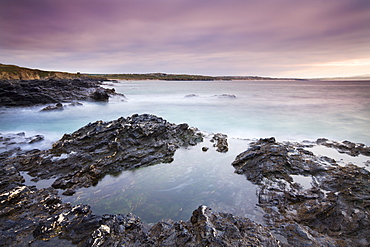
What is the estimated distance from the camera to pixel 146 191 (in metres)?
5.46

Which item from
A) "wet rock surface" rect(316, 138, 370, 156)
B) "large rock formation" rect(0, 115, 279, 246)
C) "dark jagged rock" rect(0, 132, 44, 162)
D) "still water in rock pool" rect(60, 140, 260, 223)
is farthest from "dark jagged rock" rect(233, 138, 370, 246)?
"dark jagged rock" rect(0, 132, 44, 162)

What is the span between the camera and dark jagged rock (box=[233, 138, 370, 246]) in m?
3.50

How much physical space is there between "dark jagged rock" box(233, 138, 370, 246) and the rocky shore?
0.02 m

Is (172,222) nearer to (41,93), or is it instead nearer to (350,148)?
(350,148)

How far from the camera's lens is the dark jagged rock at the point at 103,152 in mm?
6074

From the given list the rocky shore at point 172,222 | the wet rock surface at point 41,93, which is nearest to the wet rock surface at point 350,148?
the rocky shore at point 172,222

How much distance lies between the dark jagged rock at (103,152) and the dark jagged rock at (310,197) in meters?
3.37

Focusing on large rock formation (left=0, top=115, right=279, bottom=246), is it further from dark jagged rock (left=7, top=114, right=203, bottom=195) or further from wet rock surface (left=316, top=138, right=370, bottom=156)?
wet rock surface (left=316, top=138, right=370, bottom=156)

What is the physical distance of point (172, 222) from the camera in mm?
4082

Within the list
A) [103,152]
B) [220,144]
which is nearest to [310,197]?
[220,144]

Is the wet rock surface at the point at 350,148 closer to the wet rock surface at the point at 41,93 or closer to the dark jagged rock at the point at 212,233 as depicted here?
the dark jagged rock at the point at 212,233

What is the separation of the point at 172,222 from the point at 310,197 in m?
3.44

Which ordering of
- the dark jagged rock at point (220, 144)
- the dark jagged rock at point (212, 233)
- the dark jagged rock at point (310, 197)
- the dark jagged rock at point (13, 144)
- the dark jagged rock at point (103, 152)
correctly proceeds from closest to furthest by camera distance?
the dark jagged rock at point (212, 233)
the dark jagged rock at point (310, 197)
the dark jagged rock at point (103, 152)
the dark jagged rock at point (13, 144)
the dark jagged rock at point (220, 144)

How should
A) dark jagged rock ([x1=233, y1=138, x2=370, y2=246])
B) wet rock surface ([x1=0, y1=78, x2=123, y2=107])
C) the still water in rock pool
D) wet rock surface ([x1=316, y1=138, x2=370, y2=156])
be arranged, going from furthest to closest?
wet rock surface ([x1=0, y1=78, x2=123, y2=107]) < wet rock surface ([x1=316, y1=138, x2=370, y2=156]) < the still water in rock pool < dark jagged rock ([x1=233, y1=138, x2=370, y2=246])
